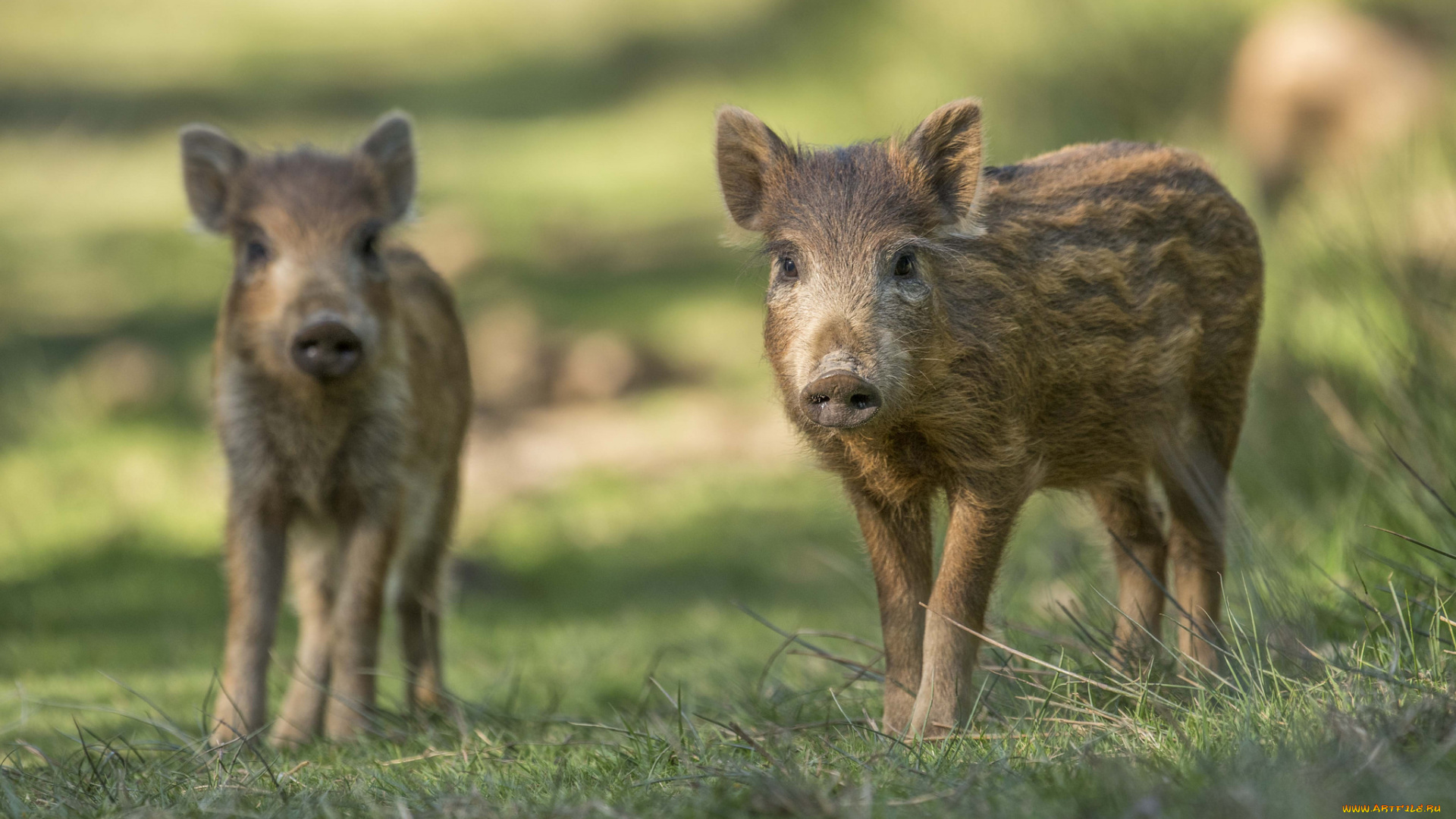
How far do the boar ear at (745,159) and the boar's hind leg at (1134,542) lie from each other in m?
1.58

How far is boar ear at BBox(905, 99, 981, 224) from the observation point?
4492 mm

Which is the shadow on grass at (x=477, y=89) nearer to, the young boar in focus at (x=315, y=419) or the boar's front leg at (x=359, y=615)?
the young boar in focus at (x=315, y=419)

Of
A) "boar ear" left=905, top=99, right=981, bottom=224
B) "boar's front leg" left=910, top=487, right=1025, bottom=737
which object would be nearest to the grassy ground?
"boar's front leg" left=910, top=487, right=1025, bottom=737

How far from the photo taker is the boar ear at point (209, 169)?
6246 mm

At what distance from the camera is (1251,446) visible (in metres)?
7.39

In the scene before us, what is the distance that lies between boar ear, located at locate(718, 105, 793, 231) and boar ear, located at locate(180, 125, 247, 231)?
257 centimetres

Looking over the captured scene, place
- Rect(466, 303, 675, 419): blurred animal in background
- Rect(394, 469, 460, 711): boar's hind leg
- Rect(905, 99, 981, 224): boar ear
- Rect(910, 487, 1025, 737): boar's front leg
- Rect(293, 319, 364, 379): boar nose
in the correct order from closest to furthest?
1. Rect(910, 487, 1025, 737): boar's front leg
2. Rect(905, 99, 981, 224): boar ear
3. Rect(293, 319, 364, 379): boar nose
4. Rect(394, 469, 460, 711): boar's hind leg
5. Rect(466, 303, 675, 419): blurred animal in background

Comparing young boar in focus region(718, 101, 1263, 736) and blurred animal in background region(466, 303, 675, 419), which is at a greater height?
young boar in focus region(718, 101, 1263, 736)

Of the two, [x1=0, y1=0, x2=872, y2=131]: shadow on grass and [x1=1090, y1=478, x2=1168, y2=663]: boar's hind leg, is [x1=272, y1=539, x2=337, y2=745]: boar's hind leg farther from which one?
[x1=0, y1=0, x2=872, y2=131]: shadow on grass

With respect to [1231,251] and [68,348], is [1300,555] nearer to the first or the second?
[1231,251]

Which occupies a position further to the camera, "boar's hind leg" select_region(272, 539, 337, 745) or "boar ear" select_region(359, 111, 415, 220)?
"boar ear" select_region(359, 111, 415, 220)

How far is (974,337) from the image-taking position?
441 cm

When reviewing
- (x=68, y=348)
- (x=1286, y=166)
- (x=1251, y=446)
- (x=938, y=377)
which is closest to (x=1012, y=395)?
(x=938, y=377)

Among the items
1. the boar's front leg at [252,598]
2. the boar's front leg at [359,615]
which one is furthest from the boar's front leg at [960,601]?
the boar's front leg at [252,598]
